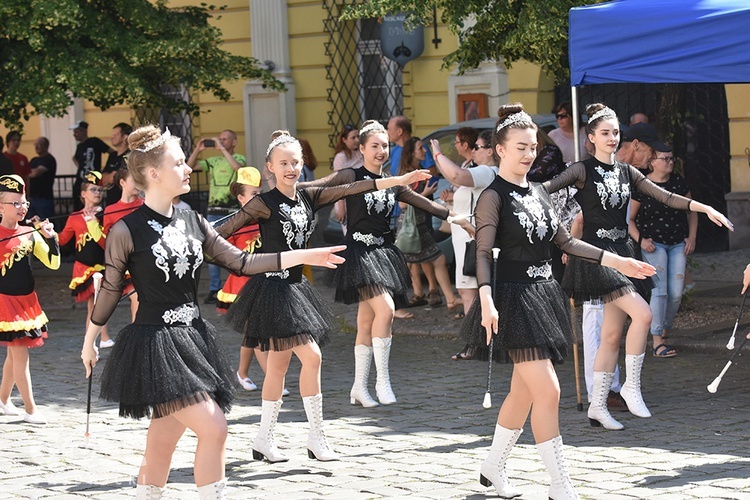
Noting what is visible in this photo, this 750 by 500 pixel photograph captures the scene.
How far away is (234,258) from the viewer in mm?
6207

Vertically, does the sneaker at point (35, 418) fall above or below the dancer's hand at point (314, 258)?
below

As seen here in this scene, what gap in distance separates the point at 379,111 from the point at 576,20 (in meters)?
10.7

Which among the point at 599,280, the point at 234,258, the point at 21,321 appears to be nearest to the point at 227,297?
the point at 21,321

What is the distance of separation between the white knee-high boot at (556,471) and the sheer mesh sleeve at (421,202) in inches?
99.6

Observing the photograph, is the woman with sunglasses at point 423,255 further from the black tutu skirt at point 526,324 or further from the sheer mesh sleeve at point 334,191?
the black tutu skirt at point 526,324

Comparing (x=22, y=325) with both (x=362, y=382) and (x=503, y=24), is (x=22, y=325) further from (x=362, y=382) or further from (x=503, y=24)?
(x=503, y=24)

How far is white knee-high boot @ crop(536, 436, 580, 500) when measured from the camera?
644 centimetres

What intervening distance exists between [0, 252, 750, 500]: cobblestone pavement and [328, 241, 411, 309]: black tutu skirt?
816mm

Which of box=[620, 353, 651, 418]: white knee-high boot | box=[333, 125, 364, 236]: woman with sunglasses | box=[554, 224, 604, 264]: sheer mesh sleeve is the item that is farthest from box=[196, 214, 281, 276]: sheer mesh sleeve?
box=[333, 125, 364, 236]: woman with sunglasses

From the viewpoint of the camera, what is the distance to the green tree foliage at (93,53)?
1462cm

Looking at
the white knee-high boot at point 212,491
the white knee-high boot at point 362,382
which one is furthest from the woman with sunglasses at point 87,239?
the white knee-high boot at point 212,491

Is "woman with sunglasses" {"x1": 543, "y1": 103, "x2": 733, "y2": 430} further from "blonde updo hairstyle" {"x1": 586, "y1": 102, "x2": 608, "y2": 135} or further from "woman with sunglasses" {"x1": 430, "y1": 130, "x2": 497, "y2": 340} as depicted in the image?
"woman with sunglasses" {"x1": 430, "y1": 130, "x2": 497, "y2": 340}

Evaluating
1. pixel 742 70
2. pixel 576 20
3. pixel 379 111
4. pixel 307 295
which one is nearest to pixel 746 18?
pixel 742 70

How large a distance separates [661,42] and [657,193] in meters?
1.06
